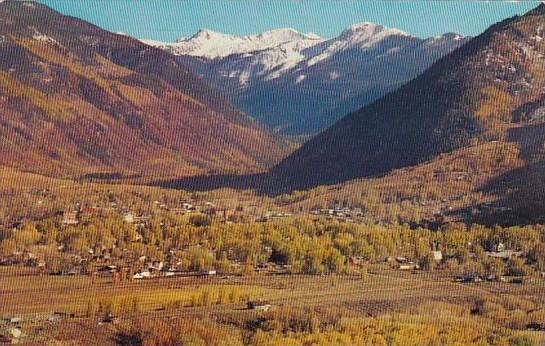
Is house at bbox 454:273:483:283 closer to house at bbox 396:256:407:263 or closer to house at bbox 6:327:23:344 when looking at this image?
house at bbox 396:256:407:263

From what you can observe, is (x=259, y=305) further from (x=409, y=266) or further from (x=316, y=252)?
(x=409, y=266)

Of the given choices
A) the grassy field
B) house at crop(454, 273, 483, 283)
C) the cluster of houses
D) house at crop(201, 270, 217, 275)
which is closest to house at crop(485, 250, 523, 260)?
house at crop(454, 273, 483, 283)

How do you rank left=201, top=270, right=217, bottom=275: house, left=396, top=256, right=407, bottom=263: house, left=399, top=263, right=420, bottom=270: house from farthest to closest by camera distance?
left=396, top=256, right=407, bottom=263: house → left=399, top=263, right=420, bottom=270: house → left=201, top=270, right=217, bottom=275: house

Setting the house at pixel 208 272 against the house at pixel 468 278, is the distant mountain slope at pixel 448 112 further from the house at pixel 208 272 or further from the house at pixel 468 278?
the house at pixel 208 272

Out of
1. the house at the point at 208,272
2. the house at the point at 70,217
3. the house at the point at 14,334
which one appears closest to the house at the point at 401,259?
the house at the point at 208,272

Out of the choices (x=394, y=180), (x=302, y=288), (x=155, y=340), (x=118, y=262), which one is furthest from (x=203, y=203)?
(x=155, y=340)
